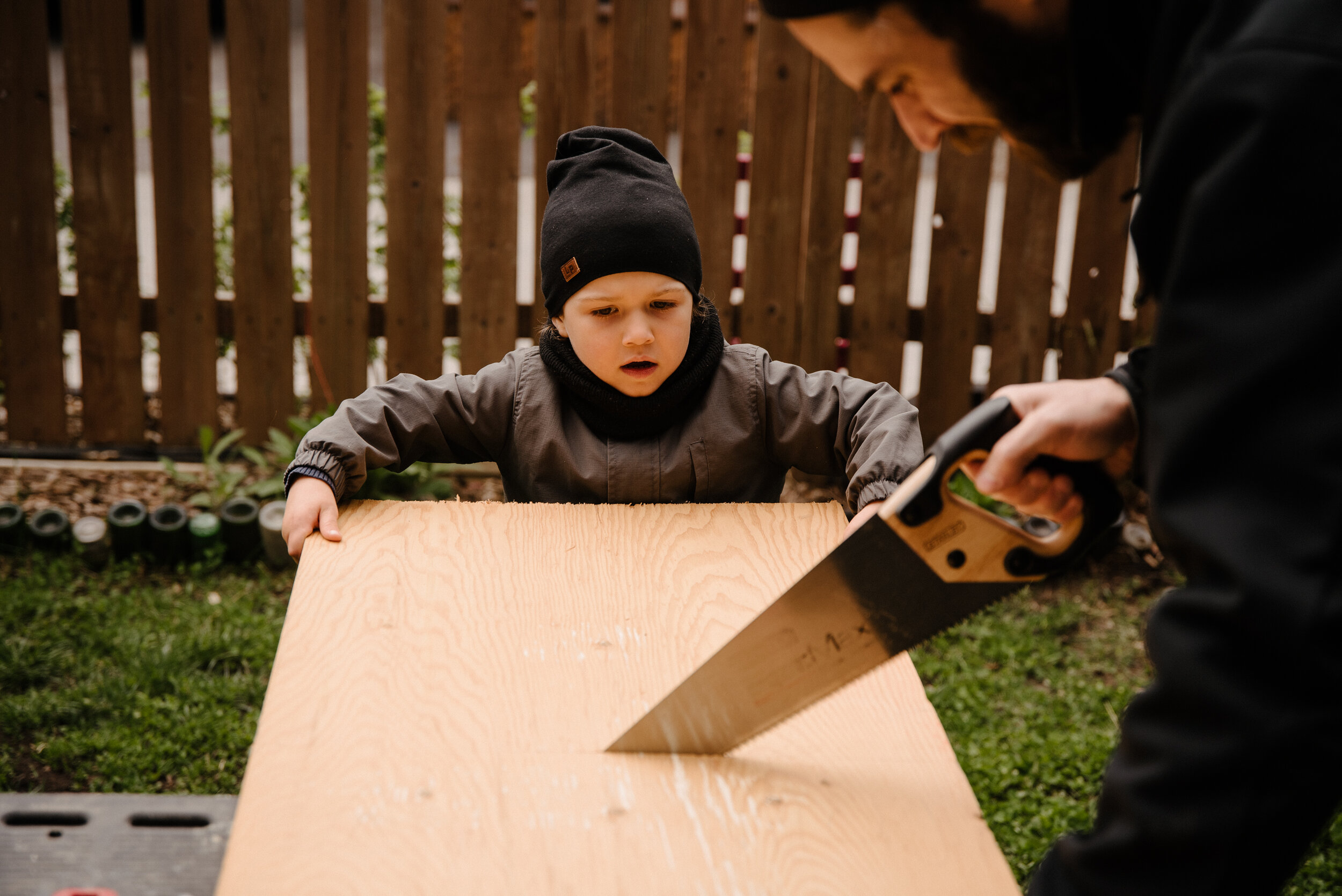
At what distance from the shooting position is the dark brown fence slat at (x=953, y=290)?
4754 millimetres

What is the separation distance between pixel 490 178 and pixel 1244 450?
4.31 meters

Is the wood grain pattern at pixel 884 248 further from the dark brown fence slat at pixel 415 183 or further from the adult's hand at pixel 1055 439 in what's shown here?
the adult's hand at pixel 1055 439

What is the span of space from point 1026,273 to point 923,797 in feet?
13.1

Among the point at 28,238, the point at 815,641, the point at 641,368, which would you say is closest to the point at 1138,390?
the point at 815,641

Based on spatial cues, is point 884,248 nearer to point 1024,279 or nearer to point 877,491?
point 1024,279

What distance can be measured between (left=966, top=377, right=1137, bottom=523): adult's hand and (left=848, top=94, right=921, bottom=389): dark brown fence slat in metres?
3.61

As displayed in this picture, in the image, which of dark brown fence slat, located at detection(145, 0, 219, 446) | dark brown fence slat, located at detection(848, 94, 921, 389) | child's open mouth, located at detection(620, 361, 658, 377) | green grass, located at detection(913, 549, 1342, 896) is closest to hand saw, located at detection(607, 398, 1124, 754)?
child's open mouth, located at detection(620, 361, 658, 377)

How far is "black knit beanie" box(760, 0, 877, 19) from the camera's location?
1055 millimetres

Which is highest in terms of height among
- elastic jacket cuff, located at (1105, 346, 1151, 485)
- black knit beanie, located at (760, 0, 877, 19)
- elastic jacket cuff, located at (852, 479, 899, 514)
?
black knit beanie, located at (760, 0, 877, 19)

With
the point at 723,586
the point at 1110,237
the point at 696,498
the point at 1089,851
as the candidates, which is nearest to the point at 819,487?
the point at 1110,237

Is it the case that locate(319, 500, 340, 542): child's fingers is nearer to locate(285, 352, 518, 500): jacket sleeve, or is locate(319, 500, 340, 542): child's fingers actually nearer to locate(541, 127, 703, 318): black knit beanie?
locate(285, 352, 518, 500): jacket sleeve

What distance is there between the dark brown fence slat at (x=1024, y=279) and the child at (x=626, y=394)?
8.39 feet

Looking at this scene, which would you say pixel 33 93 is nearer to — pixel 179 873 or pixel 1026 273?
pixel 179 873

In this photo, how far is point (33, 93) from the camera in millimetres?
4645
